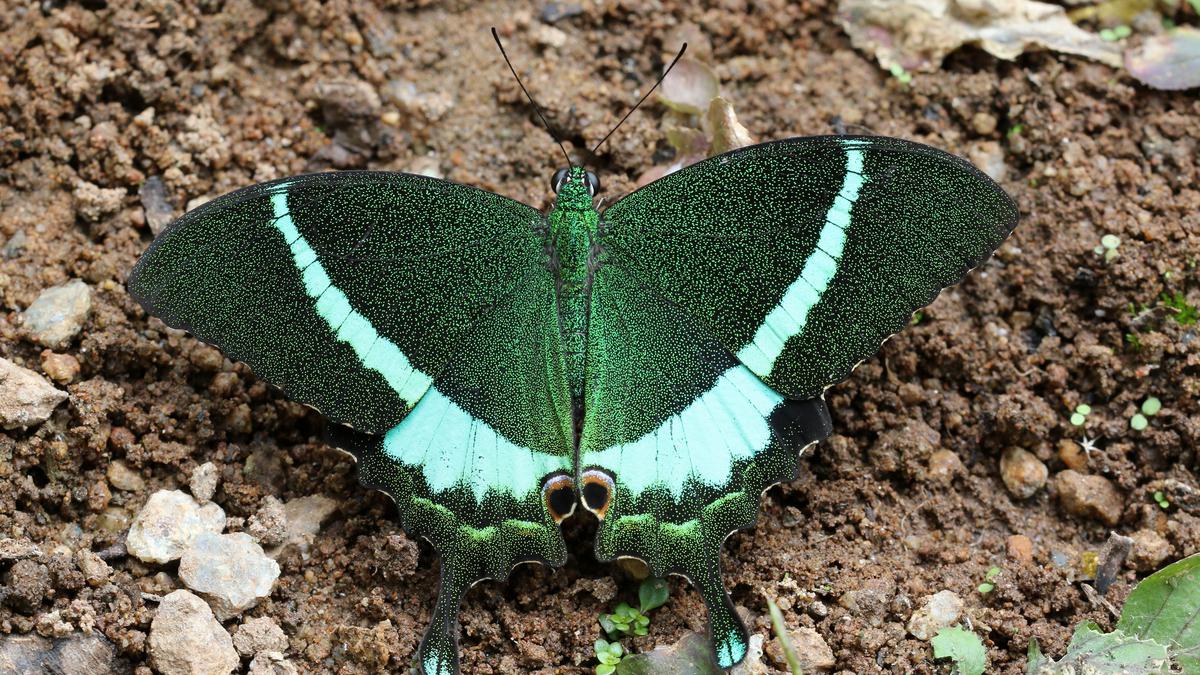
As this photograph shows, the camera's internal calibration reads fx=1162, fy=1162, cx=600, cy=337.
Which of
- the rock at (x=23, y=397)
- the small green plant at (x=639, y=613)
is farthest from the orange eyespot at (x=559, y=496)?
the rock at (x=23, y=397)

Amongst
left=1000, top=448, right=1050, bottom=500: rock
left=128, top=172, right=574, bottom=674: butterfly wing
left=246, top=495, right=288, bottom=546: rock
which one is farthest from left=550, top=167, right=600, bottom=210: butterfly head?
left=1000, top=448, right=1050, bottom=500: rock

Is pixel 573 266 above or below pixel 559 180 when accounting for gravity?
below

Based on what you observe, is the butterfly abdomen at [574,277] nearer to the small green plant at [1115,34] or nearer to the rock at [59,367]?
the rock at [59,367]

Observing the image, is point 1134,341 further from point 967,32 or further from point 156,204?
point 156,204

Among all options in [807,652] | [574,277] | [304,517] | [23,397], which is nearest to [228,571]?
[304,517]

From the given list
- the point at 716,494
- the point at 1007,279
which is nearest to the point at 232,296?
the point at 716,494

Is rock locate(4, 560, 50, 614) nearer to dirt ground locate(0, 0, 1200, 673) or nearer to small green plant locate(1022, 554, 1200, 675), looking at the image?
dirt ground locate(0, 0, 1200, 673)
